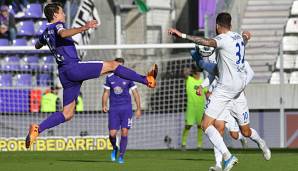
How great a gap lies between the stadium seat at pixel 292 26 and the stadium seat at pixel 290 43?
366mm

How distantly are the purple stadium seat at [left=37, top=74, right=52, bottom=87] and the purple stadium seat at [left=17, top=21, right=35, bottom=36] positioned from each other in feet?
7.93

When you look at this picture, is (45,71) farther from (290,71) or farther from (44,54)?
(290,71)

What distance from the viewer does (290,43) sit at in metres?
29.0

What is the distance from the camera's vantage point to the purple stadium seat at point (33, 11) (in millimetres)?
29688

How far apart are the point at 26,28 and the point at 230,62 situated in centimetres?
1642

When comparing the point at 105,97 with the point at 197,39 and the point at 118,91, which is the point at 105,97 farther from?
the point at 197,39

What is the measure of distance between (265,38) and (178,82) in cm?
389

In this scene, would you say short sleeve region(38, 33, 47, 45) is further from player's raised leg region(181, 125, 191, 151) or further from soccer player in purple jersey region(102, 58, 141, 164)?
player's raised leg region(181, 125, 191, 151)

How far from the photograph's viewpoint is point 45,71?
27328mm

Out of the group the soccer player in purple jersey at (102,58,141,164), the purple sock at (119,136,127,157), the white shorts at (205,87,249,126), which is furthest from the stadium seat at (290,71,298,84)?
the white shorts at (205,87,249,126)

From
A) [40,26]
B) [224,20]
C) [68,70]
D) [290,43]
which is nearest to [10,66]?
[40,26]

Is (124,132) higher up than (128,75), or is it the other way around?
(128,75)

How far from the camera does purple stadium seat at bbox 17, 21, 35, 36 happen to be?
29.4 meters

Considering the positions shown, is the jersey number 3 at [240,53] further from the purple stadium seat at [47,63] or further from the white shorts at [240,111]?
the purple stadium seat at [47,63]
